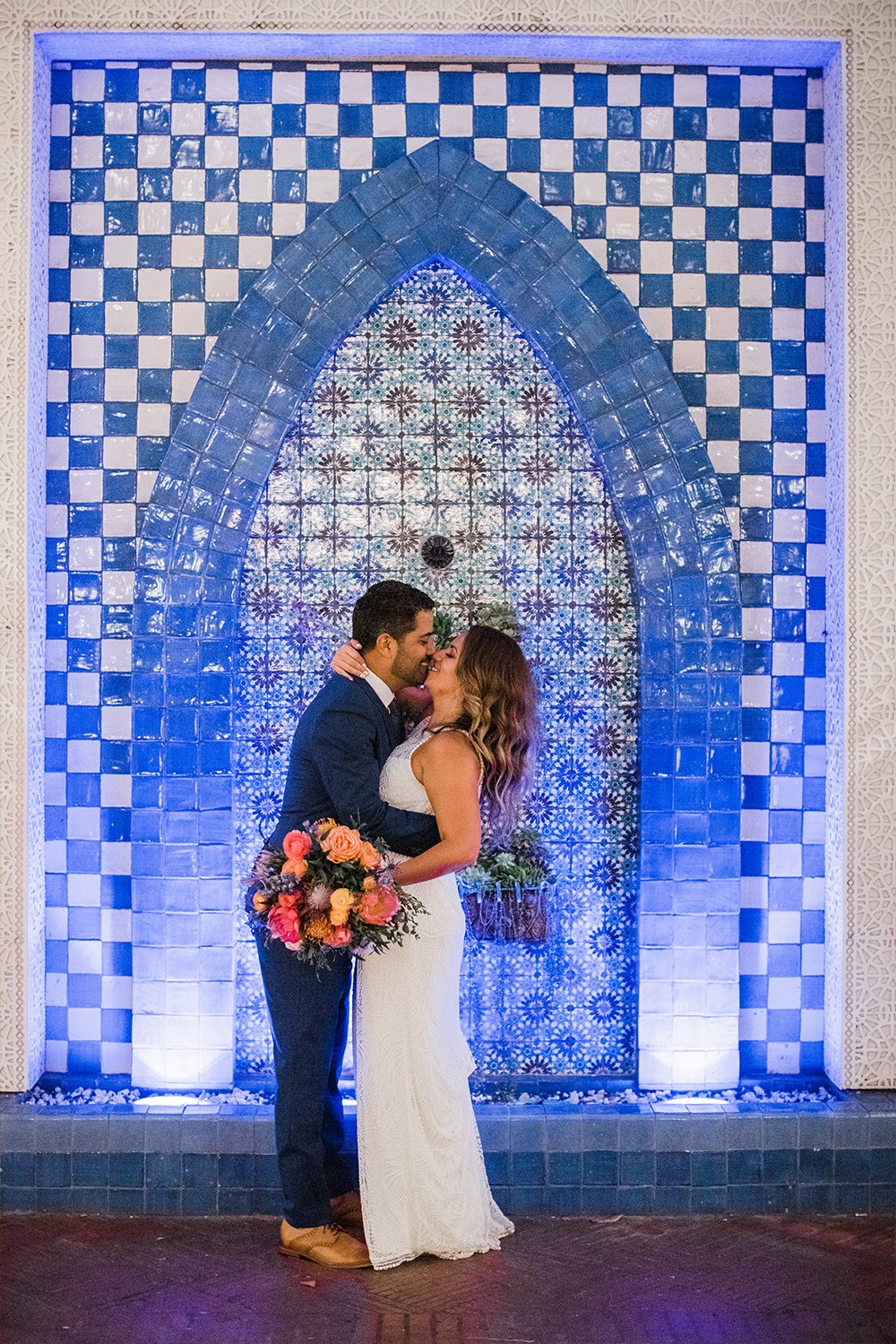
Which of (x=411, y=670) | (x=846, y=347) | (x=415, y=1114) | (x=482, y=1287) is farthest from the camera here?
(x=846, y=347)

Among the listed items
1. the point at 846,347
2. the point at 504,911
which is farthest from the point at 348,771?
the point at 846,347

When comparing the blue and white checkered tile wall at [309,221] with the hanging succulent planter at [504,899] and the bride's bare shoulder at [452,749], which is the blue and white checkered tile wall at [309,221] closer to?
the hanging succulent planter at [504,899]

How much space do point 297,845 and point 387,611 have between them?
2.86 feet

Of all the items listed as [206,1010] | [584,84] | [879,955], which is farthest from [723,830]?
[584,84]

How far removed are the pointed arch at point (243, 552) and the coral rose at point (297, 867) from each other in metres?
1.07

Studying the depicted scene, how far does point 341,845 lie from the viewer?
3.70 meters

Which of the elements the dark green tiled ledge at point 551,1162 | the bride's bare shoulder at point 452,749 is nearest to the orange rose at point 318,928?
the bride's bare shoulder at point 452,749

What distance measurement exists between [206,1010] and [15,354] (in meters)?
2.68

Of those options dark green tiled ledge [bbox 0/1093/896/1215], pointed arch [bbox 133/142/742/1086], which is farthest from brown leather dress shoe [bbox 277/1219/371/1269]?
pointed arch [bbox 133/142/742/1086]

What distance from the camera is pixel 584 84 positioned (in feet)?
15.8

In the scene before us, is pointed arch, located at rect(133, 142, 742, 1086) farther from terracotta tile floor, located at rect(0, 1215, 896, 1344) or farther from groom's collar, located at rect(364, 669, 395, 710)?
groom's collar, located at rect(364, 669, 395, 710)

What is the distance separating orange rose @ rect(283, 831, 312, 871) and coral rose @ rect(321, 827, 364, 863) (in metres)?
0.07

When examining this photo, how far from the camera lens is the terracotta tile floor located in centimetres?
359

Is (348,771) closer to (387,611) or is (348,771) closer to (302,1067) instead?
(387,611)
